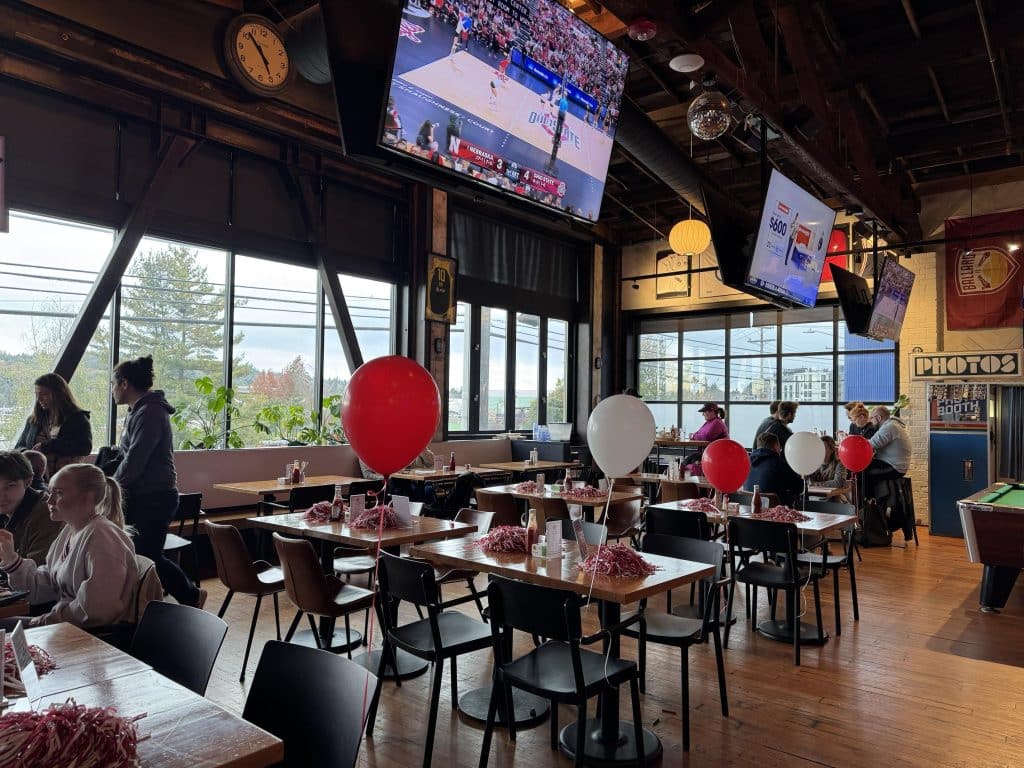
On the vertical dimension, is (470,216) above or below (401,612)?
above

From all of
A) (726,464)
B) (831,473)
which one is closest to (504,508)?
(726,464)

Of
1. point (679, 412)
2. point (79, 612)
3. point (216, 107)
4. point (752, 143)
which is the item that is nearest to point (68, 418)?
point (79, 612)

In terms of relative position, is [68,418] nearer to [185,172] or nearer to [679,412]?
[185,172]

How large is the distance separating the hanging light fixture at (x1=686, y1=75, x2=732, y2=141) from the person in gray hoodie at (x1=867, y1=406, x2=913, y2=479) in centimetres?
503

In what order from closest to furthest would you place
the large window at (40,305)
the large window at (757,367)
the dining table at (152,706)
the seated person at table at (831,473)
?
the dining table at (152,706) < the large window at (40,305) < the seated person at table at (831,473) < the large window at (757,367)

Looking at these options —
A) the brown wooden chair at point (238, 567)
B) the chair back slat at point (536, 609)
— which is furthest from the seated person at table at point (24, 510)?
the chair back slat at point (536, 609)

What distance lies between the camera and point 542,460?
10.3 metres

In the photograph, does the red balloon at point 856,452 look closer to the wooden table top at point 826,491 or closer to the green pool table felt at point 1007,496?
the wooden table top at point 826,491

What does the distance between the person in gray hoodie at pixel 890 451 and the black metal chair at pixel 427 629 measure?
661 centimetres

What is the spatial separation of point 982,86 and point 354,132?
25.0 feet

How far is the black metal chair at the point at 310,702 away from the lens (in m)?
1.74

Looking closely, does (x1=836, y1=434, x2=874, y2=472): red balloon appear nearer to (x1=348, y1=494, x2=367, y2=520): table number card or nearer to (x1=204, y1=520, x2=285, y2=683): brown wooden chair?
(x1=348, y1=494, x2=367, y2=520): table number card

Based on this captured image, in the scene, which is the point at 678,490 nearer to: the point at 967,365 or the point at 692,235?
the point at 692,235

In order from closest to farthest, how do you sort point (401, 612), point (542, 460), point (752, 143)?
point (401, 612) < point (752, 143) < point (542, 460)
